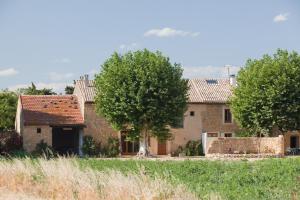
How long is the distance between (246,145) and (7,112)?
23396 millimetres

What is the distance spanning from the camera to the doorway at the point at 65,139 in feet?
143

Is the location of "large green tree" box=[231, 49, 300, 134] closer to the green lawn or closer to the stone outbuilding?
the stone outbuilding

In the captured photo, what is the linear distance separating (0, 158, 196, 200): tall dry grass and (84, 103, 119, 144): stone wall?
23219mm

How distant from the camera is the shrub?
144 ft

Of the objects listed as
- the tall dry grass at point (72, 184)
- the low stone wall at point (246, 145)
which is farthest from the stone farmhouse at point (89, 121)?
the tall dry grass at point (72, 184)

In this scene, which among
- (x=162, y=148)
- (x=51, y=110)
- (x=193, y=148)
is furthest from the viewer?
(x=162, y=148)

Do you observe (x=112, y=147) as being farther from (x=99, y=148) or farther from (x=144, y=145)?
(x=144, y=145)

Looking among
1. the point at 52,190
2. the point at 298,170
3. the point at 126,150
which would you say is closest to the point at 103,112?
the point at 126,150

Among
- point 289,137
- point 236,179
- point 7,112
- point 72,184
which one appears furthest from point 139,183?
point 7,112

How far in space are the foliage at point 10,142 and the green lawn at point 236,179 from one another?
18.3 meters

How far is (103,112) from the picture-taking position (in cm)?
4003

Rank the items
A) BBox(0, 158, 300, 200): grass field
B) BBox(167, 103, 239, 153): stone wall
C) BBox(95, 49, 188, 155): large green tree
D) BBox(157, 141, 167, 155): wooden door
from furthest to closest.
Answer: BBox(167, 103, 239, 153): stone wall
BBox(157, 141, 167, 155): wooden door
BBox(95, 49, 188, 155): large green tree
BBox(0, 158, 300, 200): grass field

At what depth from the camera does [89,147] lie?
138 ft

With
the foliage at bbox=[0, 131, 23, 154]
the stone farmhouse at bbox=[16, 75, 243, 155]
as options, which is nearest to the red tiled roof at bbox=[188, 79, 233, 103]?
the stone farmhouse at bbox=[16, 75, 243, 155]
